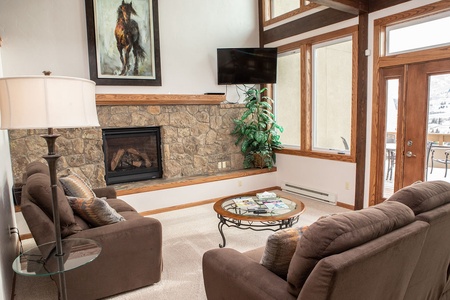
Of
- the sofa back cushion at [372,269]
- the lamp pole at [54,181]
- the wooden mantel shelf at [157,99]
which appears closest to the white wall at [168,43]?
the wooden mantel shelf at [157,99]

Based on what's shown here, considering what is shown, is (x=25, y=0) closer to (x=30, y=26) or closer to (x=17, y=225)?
(x=30, y=26)

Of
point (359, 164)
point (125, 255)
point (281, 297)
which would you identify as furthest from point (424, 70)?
point (125, 255)

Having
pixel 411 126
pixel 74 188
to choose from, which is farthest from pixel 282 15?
pixel 74 188

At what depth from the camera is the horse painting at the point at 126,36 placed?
4566 millimetres

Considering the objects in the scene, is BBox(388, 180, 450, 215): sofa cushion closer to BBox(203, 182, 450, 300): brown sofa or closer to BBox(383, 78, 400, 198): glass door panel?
BBox(203, 182, 450, 300): brown sofa

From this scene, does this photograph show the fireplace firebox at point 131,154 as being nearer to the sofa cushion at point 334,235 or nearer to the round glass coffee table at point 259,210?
the round glass coffee table at point 259,210

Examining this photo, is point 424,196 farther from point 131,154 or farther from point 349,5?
point 131,154

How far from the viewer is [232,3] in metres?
5.55

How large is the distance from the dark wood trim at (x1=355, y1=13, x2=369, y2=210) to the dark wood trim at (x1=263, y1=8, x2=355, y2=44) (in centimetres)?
32

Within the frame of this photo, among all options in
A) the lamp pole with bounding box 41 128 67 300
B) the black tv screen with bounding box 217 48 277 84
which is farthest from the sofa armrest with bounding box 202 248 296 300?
the black tv screen with bounding box 217 48 277 84

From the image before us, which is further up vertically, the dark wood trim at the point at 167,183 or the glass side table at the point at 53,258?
the glass side table at the point at 53,258

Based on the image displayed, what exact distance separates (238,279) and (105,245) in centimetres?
114

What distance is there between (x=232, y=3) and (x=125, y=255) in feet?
15.3

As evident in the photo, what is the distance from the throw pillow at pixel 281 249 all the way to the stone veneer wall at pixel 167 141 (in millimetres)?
3512
